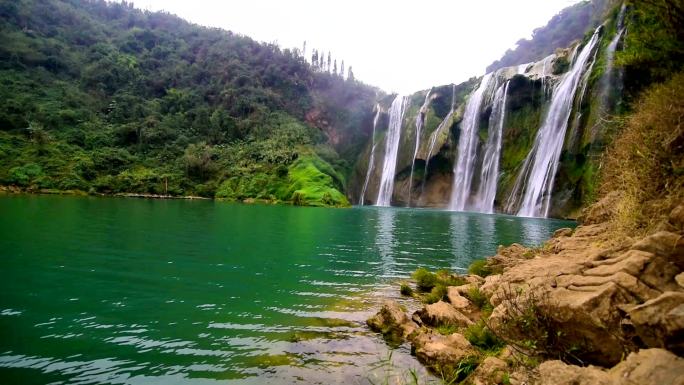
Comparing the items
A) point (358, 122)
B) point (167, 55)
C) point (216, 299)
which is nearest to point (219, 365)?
point (216, 299)

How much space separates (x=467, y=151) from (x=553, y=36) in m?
57.8

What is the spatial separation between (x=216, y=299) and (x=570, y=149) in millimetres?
42241

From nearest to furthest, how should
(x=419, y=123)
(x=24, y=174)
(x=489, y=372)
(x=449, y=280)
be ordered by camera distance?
(x=489, y=372) → (x=449, y=280) → (x=24, y=174) → (x=419, y=123)

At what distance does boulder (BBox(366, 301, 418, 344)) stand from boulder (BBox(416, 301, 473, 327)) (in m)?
0.37

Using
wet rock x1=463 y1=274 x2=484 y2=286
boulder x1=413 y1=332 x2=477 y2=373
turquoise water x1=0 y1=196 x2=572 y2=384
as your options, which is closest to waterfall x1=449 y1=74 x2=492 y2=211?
turquoise water x1=0 y1=196 x2=572 y2=384

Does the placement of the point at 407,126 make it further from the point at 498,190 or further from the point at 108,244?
the point at 108,244

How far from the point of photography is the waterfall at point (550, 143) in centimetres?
4291

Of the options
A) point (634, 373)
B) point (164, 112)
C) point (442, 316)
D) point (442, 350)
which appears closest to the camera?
point (634, 373)

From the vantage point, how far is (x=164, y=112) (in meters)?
93.2

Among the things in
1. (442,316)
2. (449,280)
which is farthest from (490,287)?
(449,280)

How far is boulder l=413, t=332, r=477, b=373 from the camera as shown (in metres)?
6.90

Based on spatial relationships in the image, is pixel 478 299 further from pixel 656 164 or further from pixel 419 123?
pixel 419 123

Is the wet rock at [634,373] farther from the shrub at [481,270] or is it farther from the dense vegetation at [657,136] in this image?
the shrub at [481,270]

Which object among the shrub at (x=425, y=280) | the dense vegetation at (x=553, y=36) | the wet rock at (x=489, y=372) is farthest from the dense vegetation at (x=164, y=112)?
the wet rock at (x=489, y=372)
